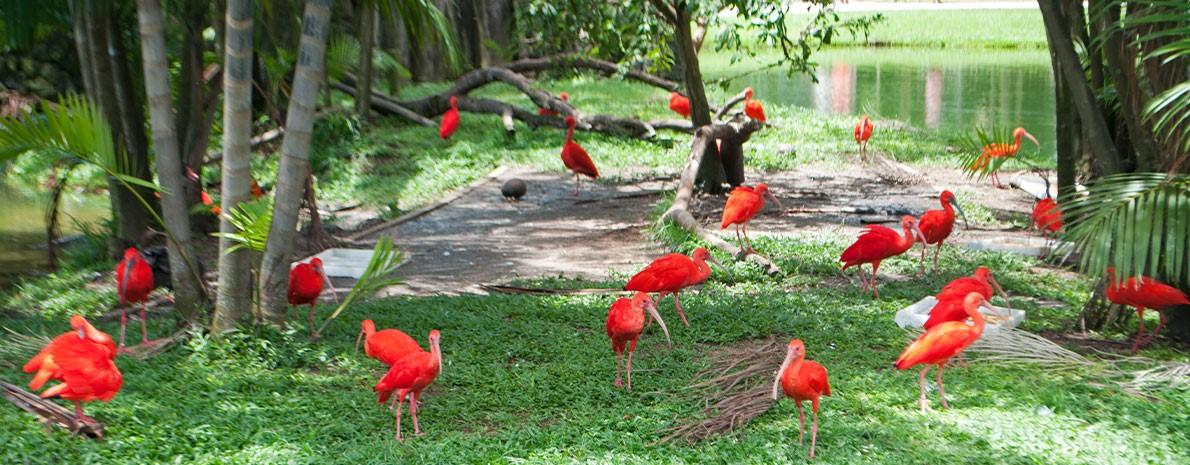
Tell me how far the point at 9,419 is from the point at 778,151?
37.0 ft

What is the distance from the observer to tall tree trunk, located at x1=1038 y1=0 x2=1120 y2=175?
6281mm

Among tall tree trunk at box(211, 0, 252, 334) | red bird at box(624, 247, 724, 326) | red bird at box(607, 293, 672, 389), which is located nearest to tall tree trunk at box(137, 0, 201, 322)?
tall tree trunk at box(211, 0, 252, 334)

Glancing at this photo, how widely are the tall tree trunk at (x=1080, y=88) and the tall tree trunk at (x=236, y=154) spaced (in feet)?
15.4

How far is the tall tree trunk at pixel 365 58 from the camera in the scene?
1411 cm

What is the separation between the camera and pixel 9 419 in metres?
4.65

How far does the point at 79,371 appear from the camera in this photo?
4.39 m

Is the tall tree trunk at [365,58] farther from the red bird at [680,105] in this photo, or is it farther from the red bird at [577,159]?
the red bird at [680,105]

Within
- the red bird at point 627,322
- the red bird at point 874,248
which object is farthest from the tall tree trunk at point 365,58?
the red bird at point 627,322

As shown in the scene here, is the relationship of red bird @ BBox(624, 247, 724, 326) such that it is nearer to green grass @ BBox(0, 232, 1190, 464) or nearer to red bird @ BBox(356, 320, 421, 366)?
green grass @ BBox(0, 232, 1190, 464)

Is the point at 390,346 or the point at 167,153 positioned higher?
the point at 167,153

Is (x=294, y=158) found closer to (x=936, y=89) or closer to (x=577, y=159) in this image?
(x=577, y=159)

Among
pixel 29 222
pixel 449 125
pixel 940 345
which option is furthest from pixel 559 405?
pixel 449 125

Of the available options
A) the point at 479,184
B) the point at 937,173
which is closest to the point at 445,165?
the point at 479,184

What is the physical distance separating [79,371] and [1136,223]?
16.0 feet
